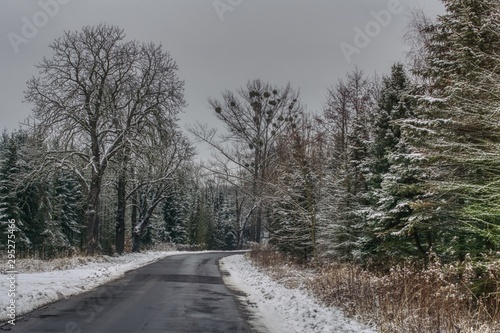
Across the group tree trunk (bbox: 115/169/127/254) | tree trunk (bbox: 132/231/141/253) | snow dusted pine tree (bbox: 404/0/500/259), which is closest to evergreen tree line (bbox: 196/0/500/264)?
snow dusted pine tree (bbox: 404/0/500/259)

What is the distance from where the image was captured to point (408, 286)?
309 inches

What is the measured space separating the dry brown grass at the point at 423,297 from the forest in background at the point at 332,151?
23.3 inches

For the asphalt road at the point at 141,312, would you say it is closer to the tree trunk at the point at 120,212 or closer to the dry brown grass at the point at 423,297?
the dry brown grass at the point at 423,297

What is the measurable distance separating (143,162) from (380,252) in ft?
50.3

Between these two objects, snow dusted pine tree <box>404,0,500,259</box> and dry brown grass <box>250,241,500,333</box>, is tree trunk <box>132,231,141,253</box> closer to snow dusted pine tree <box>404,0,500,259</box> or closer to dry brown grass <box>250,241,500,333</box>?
dry brown grass <box>250,241,500,333</box>

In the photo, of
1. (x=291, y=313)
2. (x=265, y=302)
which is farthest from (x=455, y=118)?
(x=265, y=302)

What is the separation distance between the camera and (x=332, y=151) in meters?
22.2

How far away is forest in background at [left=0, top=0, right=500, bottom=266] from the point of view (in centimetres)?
884

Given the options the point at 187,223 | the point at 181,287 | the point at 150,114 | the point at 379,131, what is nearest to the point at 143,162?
the point at 150,114

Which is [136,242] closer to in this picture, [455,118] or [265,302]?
[265,302]

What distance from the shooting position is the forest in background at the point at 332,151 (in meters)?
8.84

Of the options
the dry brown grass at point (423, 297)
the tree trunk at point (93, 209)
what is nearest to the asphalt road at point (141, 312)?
the dry brown grass at point (423, 297)

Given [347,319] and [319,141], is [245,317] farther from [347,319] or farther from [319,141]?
[319,141]

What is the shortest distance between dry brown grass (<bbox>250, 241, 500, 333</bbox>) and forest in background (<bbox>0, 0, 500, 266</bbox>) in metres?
0.59
